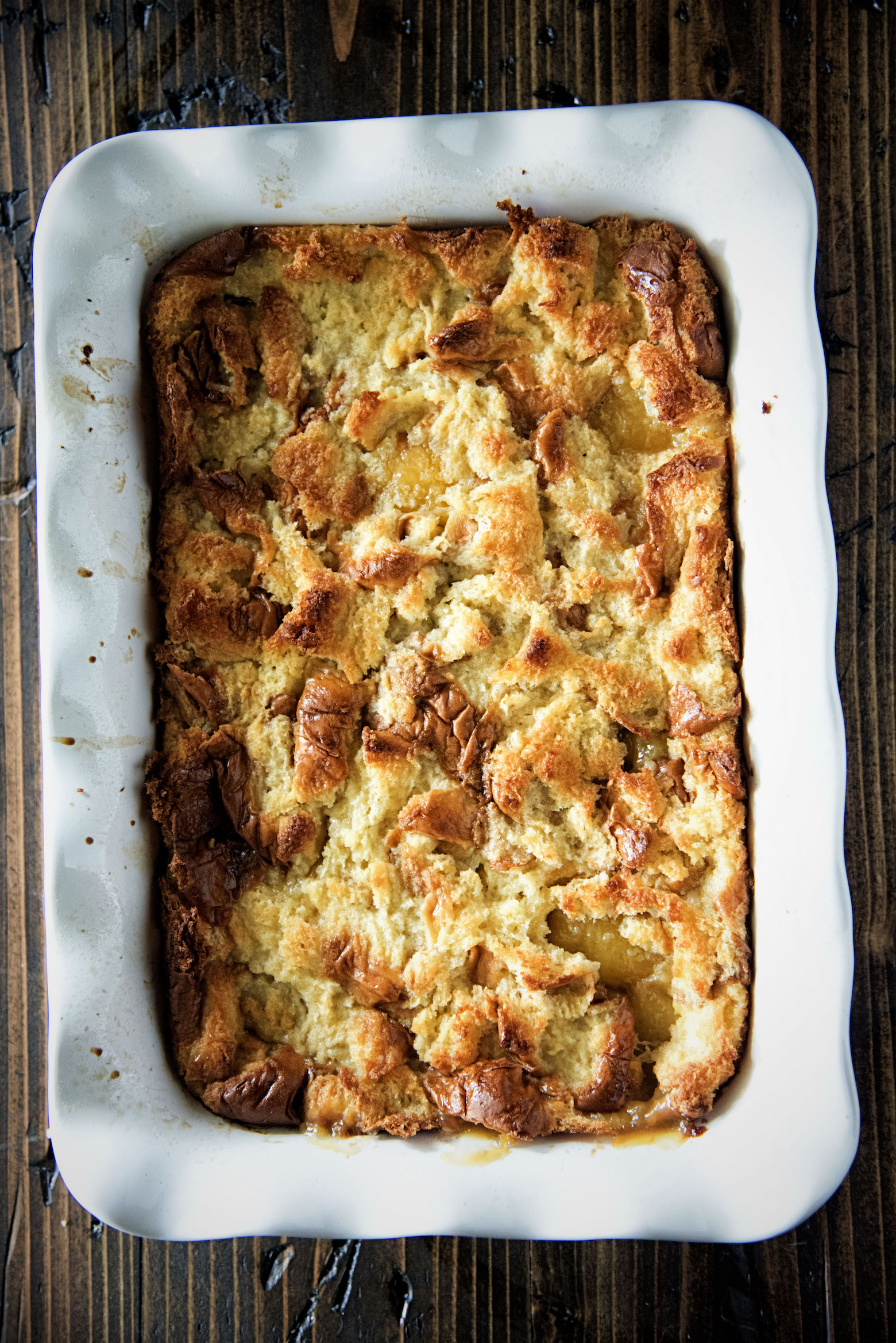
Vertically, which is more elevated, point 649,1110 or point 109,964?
point 109,964

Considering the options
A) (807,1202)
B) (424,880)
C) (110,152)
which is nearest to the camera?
(807,1202)

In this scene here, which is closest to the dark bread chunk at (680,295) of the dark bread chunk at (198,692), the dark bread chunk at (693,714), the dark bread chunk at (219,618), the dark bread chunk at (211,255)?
the dark bread chunk at (693,714)

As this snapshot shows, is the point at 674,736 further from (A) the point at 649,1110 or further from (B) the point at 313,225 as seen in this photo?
(B) the point at 313,225

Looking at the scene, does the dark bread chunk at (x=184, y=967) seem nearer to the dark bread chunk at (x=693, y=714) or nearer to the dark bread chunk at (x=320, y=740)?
the dark bread chunk at (x=320, y=740)

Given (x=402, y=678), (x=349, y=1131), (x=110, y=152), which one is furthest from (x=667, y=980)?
(x=110, y=152)

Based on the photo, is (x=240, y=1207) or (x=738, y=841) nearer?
(x=240, y=1207)

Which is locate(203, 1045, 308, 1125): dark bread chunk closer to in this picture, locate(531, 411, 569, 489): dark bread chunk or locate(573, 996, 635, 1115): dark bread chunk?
Result: locate(573, 996, 635, 1115): dark bread chunk
